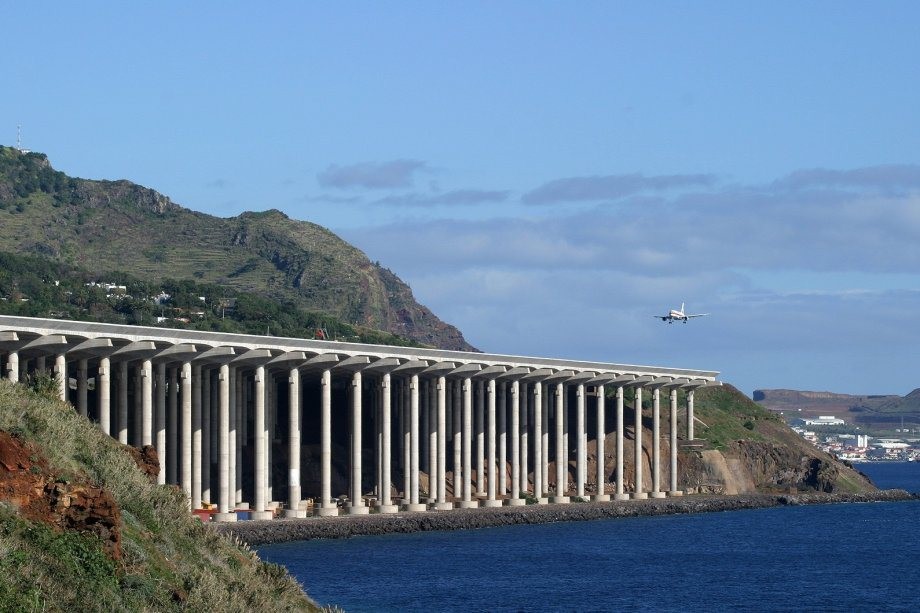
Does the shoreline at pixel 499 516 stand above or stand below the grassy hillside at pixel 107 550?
below

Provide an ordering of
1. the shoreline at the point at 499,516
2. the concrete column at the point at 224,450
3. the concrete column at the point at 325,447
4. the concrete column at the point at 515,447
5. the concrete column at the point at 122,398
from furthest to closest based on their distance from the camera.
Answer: the concrete column at the point at 515,447 → the concrete column at the point at 325,447 → the concrete column at the point at 224,450 → the shoreline at the point at 499,516 → the concrete column at the point at 122,398

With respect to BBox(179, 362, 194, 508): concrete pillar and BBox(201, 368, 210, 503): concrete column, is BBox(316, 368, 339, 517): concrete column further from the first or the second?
BBox(179, 362, 194, 508): concrete pillar

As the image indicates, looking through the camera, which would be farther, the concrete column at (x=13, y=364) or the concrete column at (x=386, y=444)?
the concrete column at (x=386, y=444)

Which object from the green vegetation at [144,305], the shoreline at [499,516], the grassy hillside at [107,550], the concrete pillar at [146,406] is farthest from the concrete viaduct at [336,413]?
the green vegetation at [144,305]

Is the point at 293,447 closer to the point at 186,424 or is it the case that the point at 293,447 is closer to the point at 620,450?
the point at 186,424

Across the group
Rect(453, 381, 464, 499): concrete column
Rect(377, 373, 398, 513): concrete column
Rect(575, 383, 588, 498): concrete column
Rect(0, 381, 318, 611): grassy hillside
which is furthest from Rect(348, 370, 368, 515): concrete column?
Rect(0, 381, 318, 611): grassy hillside

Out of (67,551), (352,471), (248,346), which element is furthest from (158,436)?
(67,551)

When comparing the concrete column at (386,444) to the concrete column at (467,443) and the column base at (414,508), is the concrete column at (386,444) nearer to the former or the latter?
the column base at (414,508)
